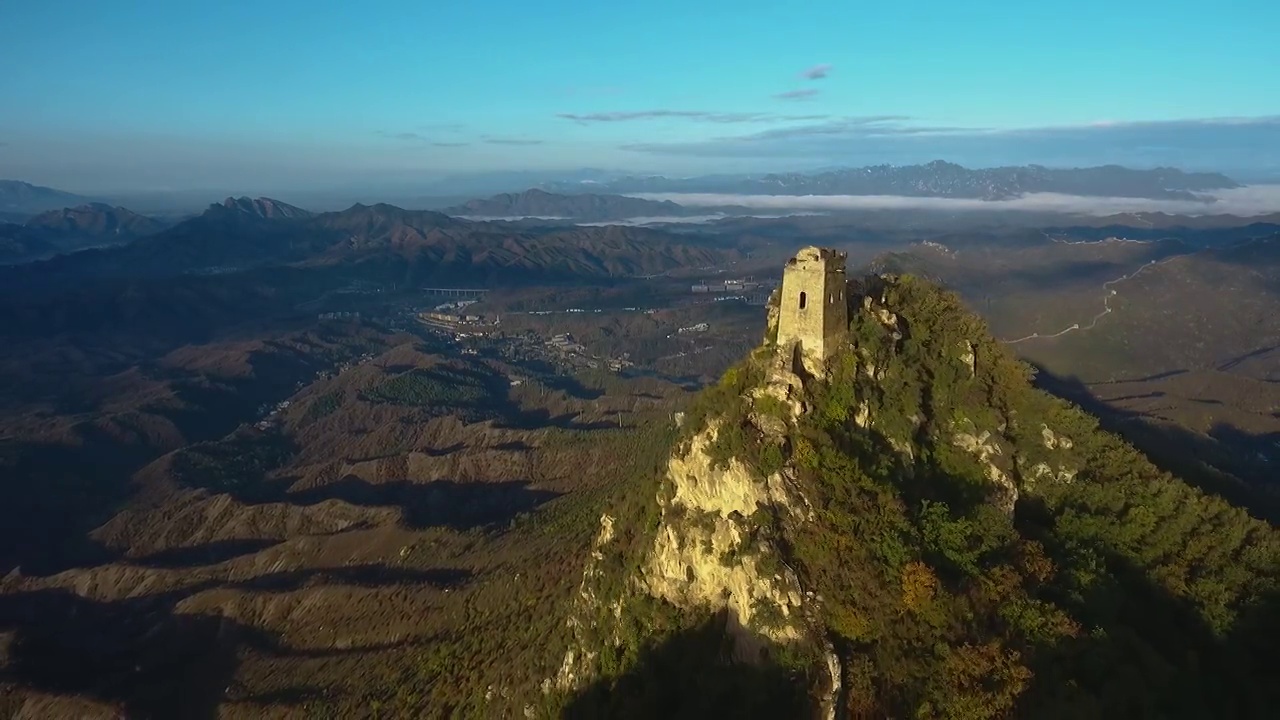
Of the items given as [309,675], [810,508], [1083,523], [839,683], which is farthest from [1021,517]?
[309,675]

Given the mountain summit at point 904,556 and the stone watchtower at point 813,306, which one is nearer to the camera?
the mountain summit at point 904,556

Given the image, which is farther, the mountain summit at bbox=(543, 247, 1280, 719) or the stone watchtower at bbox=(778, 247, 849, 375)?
the stone watchtower at bbox=(778, 247, 849, 375)

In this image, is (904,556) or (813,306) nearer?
(904,556)

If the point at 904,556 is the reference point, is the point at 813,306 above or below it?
above

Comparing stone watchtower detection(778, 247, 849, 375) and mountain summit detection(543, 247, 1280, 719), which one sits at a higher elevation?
stone watchtower detection(778, 247, 849, 375)
